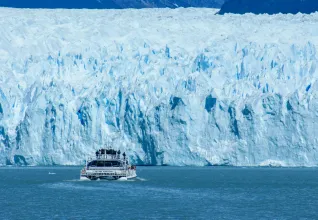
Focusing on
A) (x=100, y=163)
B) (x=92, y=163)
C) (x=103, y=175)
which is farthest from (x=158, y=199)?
(x=92, y=163)

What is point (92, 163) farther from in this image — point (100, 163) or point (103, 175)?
point (103, 175)

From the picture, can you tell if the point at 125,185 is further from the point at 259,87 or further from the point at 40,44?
the point at 40,44

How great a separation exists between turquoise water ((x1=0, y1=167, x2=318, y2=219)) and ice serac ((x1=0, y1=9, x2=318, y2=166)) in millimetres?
8575

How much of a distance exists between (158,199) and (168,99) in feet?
76.4

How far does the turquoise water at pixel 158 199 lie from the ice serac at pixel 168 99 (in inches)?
338

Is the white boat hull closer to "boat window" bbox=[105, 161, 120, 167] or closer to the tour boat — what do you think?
the tour boat

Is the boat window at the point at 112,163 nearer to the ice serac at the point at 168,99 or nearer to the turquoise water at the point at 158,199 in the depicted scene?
the turquoise water at the point at 158,199

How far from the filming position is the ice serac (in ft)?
180

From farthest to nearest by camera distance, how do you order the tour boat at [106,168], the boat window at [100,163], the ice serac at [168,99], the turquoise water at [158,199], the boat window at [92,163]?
1. the ice serac at [168,99]
2. the boat window at [92,163]
3. the boat window at [100,163]
4. the tour boat at [106,168]
5. the turquoise water at [158,199]

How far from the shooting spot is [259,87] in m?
57.0

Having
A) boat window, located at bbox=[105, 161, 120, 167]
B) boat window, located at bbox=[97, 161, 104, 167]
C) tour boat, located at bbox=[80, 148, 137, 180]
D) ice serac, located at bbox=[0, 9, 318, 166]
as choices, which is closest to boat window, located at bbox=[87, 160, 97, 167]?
tour boat, located at bbox=[80, 148, 137, 180]

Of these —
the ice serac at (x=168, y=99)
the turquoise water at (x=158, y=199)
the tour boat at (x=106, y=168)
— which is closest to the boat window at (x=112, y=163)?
the tour boat at (x=106, y=168)

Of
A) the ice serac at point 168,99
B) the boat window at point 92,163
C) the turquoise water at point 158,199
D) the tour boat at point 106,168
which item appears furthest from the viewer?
the ice serac at point 168,99

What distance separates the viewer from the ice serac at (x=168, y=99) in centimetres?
5488
